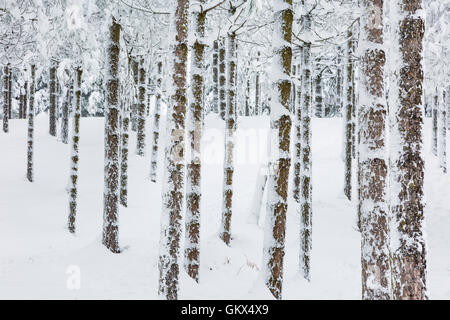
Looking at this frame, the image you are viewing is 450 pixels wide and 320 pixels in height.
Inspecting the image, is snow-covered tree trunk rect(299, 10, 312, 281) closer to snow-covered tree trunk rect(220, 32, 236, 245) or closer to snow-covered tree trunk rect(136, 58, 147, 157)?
snow-covered tree trunk rect(220, 32, 236, 245)

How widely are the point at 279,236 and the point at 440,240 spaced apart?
9.95m

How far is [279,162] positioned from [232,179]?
6.15 meters

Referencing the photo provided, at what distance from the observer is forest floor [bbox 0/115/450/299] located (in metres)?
7.77

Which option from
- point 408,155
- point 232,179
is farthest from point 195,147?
point 232,179

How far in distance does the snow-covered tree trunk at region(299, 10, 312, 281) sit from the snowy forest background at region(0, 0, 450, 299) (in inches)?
1.4

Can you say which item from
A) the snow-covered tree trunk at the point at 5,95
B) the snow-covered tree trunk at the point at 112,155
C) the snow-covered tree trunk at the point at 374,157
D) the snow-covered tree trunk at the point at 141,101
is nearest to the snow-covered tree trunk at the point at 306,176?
the snow-covered tree trunk at the point at 112,155

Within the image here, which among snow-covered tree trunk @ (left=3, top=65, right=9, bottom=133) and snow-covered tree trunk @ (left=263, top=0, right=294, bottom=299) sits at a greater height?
snow-covered tree trunk @ (left=3, top=65, right=9, bottom=133)

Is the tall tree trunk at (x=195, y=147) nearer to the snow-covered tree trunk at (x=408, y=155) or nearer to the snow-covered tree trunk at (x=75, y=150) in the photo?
the snow-covered tree trunk at (x=408, y=155)

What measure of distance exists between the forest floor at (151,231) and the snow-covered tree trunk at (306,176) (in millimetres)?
626

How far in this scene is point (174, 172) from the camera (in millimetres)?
6309

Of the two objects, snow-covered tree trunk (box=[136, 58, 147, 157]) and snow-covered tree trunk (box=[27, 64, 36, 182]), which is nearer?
snow-covered tree trunk (box=[27, 64, 36, 182])

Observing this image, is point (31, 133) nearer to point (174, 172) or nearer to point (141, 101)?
point (141, 101)

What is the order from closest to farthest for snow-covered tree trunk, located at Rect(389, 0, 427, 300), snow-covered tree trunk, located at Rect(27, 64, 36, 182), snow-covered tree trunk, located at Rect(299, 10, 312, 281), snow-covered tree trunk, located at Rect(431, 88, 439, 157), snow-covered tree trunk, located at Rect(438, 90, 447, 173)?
1. snow-covered tree trunk, located at Rect(389, 0, 427, 300)
2. snow-covered tree trunk, located at Rect(299, 10, 312, 281)
3. snow-covered tree trunk, located at Rect(27, 64, 36, 182)
4. snow-covered tree trunk, located at Rect(438, 90, 447, 173)
5. snow-covered tree trunk, located at Rect(431, 88, 439, 157)

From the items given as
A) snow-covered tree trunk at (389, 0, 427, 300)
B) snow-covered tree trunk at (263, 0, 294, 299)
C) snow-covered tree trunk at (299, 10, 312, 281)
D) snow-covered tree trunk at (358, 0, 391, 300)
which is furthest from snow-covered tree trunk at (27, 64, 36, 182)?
snow-covered tree trunk at (389, 0, 427, 300)
